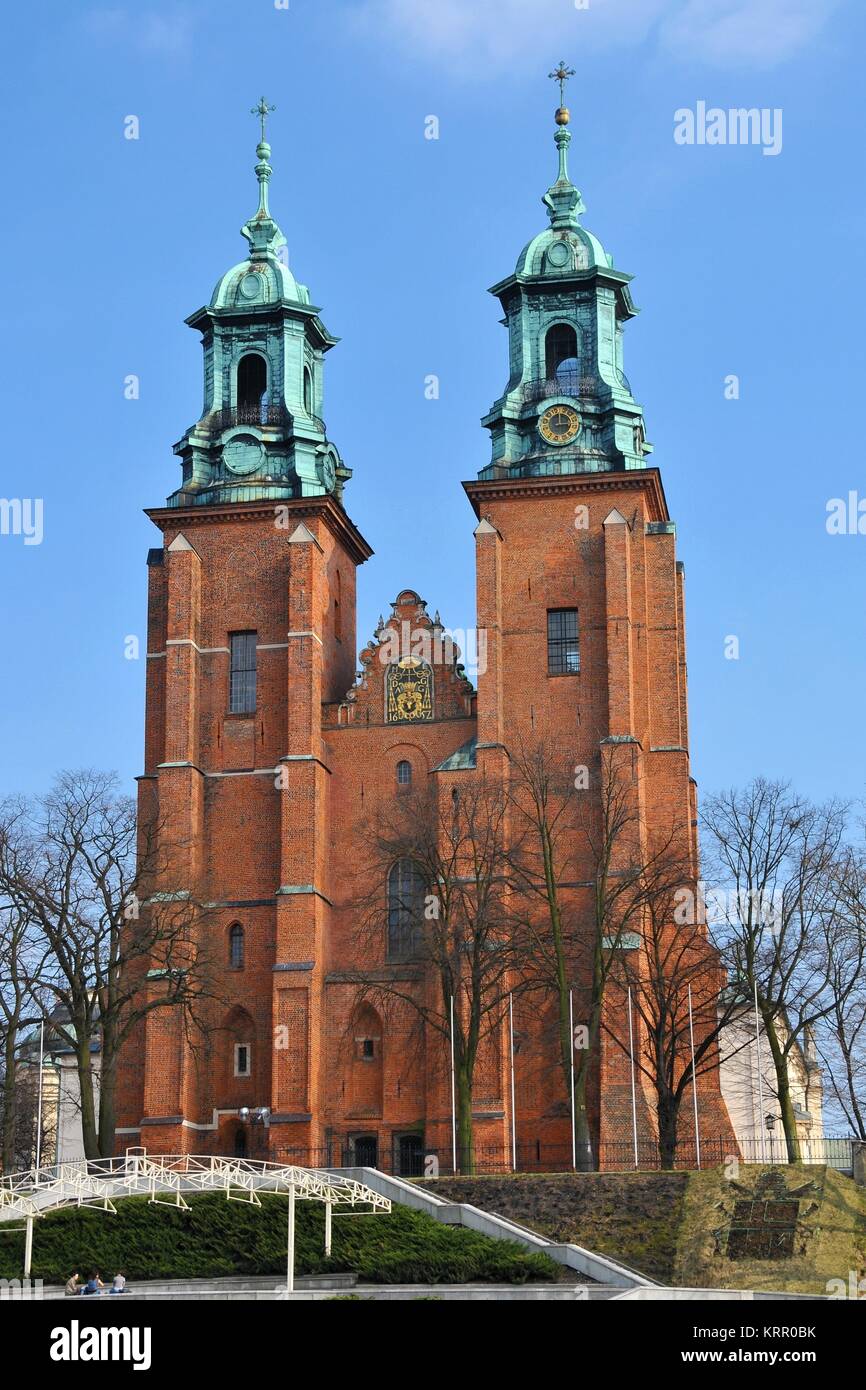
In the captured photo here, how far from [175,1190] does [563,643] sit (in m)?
22.9

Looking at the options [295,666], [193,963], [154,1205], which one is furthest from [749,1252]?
[295,666]

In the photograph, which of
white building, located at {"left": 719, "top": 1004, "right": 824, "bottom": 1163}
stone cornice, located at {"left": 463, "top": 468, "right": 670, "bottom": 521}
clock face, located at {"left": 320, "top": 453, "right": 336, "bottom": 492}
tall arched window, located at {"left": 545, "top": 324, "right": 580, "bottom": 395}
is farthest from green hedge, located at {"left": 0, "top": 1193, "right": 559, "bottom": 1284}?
tall arched window, located at {"left": 545, "top": 324, "right": 580, "bottom": 395}

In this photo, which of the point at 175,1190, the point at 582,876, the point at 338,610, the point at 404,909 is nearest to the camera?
the point at 175,1190

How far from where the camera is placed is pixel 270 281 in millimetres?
70500

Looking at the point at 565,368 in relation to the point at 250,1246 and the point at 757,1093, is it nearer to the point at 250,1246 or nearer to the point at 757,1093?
the point at 757,1093

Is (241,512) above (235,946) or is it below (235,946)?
above

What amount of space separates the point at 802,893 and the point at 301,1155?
1525 centimetres

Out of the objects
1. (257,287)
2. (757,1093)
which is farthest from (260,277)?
(757,1093)

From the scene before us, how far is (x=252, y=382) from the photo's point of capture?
70.2m

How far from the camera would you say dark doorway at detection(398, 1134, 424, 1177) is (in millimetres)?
61844
